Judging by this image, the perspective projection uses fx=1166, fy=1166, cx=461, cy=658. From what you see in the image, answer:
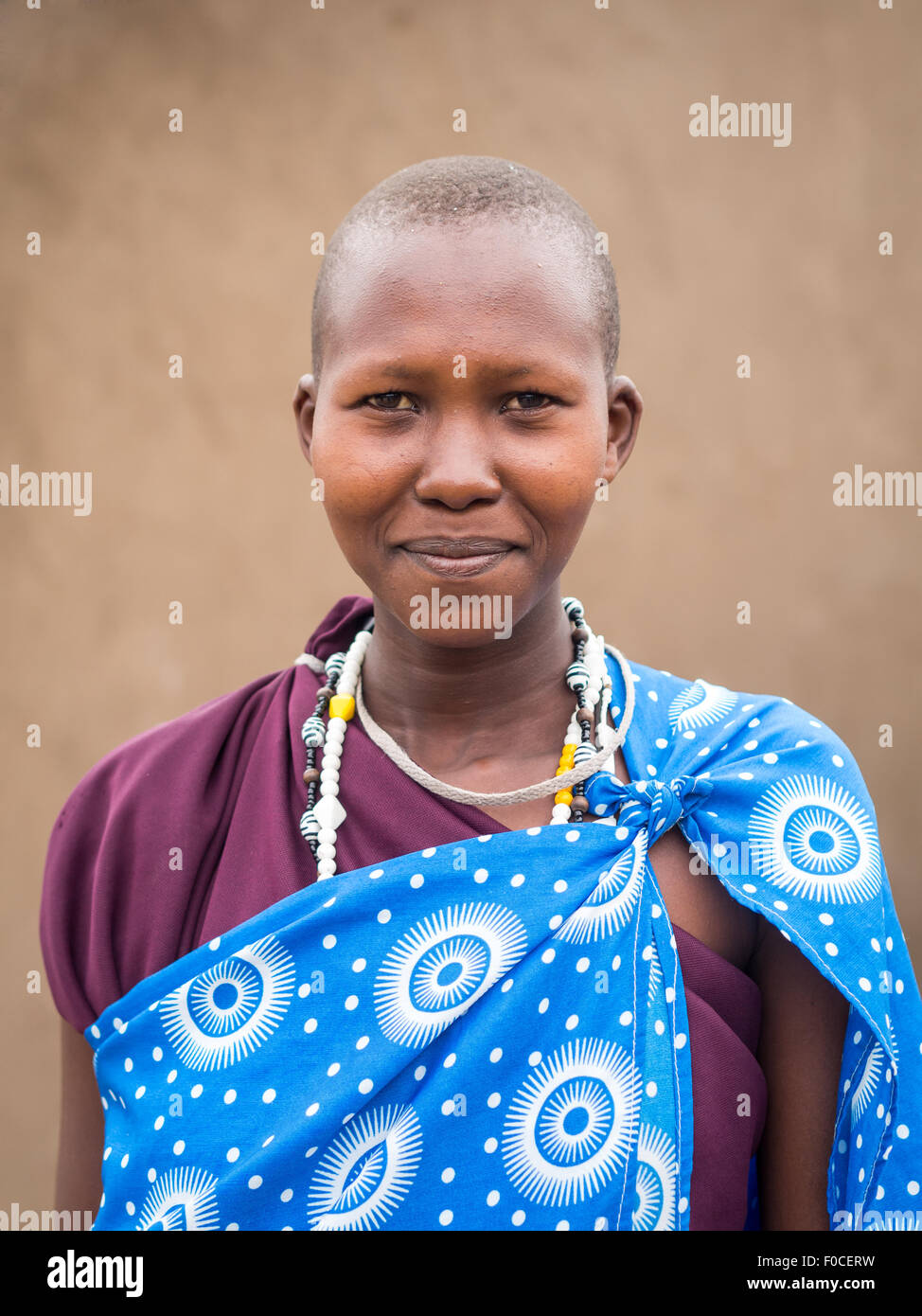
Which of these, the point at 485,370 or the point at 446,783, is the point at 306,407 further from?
the point at 446,783

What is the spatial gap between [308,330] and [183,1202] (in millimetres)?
2585

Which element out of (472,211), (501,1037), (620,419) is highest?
(472,211)

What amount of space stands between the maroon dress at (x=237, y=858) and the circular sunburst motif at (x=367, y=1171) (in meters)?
0.31

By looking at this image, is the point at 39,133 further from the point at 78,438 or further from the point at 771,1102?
the point at 771,1102

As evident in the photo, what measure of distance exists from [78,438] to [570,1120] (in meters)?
2.77

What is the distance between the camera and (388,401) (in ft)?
4.75

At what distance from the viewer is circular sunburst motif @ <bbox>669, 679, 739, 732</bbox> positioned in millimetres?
1648

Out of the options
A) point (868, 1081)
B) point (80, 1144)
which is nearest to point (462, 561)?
point (868, 1081)

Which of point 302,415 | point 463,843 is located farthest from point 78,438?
point 463,843

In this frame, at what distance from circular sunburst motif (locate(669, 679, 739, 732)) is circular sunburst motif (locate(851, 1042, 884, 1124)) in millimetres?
478

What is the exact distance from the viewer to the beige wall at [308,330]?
3.34 m

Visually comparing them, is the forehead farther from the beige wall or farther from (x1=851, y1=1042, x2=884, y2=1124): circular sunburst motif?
the beige wall

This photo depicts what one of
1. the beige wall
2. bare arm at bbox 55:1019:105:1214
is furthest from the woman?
the beige wall

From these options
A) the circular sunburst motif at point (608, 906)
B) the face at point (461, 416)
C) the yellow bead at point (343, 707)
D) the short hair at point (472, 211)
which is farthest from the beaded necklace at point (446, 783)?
the short hair at point (472, 211)
